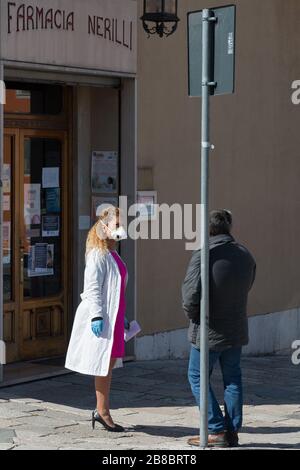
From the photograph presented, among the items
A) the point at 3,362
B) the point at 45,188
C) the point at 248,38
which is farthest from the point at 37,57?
the point at 248,38

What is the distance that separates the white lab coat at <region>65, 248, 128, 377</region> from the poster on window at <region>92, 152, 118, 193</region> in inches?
128

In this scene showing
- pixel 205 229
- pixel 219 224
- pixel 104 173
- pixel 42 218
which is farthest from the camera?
pixel 104 173

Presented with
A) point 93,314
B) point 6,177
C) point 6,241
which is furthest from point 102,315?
point 6,177

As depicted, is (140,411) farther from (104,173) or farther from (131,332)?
(104,173)

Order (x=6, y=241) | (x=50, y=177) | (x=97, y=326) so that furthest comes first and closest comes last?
(x=50, y=177), (x=6, y=241), (x=97, y=326)

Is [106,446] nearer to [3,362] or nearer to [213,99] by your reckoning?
[3,362]

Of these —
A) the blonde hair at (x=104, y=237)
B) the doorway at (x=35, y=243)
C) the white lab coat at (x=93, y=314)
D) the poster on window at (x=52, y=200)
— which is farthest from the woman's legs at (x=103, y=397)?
the poster on window at (x=52, y=200)

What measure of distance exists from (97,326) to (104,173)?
12.2ft

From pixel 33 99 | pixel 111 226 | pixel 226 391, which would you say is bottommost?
pixel 226 391

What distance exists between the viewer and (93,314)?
8.52 metres

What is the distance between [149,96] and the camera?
38.8 ft

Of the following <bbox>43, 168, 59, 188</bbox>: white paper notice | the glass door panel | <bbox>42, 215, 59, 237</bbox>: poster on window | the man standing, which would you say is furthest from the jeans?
<bbox>43, 168, 59, 188</bbox>: white paper notice

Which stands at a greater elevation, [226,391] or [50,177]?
[50,177]

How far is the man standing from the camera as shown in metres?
8.15
